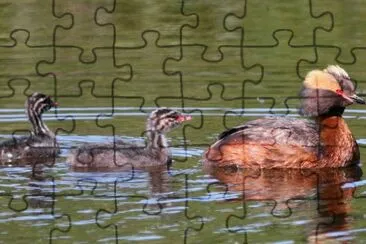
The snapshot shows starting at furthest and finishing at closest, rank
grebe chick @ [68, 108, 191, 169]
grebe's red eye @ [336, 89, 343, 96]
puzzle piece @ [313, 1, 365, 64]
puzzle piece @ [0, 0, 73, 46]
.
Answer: puzzle piece @ [0, 0, 73, 46], puzzle piece @ [313, 1, 365, 64], grebe's red eye @ [336, 89, 343, 96], grebe chick @ [68, 108, 191, 169]

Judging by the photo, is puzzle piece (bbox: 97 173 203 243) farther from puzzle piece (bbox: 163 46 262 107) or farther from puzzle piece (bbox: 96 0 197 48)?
puzzle piece (bbox: 96 0 197 48)

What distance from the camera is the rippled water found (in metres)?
11.4

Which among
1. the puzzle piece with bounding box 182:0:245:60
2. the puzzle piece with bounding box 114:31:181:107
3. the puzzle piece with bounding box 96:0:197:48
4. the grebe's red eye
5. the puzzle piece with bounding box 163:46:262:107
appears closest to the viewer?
the grebe's red eye

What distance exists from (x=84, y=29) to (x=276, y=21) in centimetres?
229

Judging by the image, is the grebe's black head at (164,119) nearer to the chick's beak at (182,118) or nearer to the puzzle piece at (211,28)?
the chick's beak at (182,118)

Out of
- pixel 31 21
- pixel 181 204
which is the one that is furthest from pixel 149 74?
pixel 181 204

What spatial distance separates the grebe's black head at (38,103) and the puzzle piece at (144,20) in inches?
124

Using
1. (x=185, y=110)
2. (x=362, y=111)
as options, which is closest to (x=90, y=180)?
(x=185, y=110)

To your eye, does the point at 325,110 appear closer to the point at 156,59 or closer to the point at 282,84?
the point at 282,84

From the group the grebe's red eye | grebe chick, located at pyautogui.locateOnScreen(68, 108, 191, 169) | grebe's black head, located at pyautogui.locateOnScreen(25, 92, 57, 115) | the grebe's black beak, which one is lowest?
grebe chick, located at pyautogui.locateOnScreen(68, 108, 191, 169)

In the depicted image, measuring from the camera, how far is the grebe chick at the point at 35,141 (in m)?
14.4

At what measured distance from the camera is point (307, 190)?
43.2 feet
